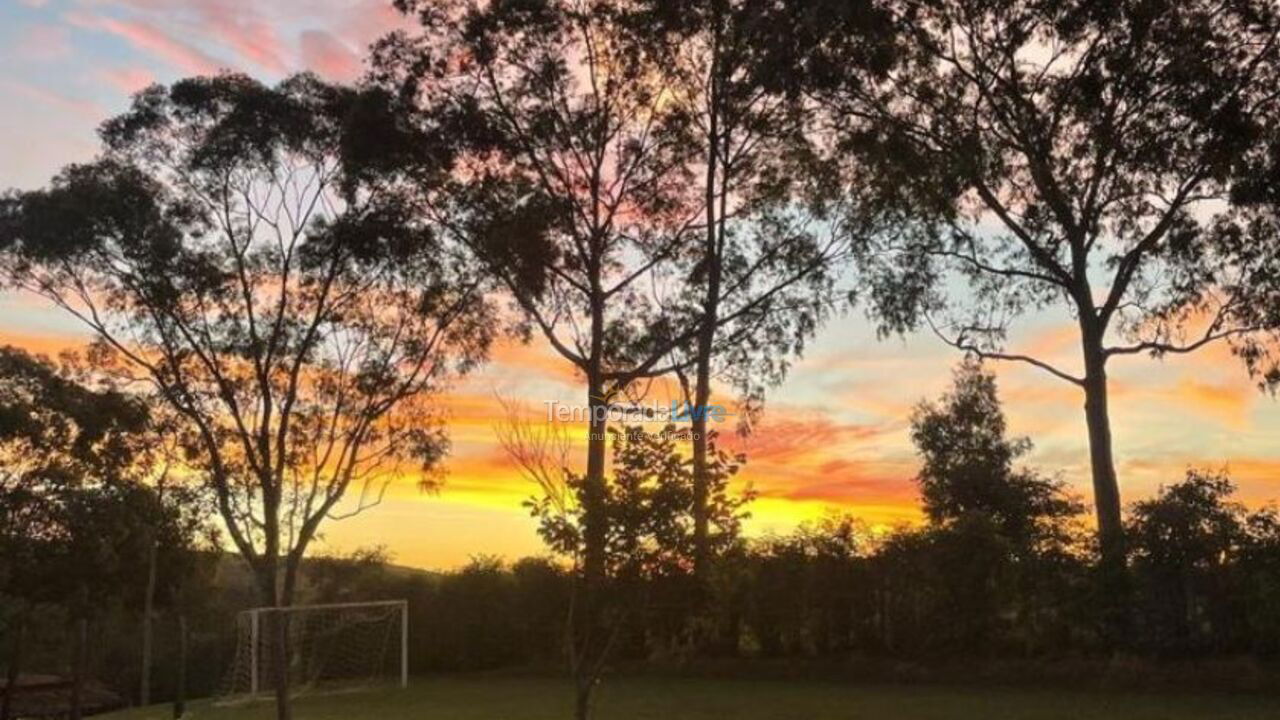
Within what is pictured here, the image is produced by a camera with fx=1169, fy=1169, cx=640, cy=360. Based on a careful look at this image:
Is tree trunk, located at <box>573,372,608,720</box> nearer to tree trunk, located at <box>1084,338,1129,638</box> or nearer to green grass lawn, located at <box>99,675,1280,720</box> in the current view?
green grass lawn, located at <box>99,675,1280,720</box>

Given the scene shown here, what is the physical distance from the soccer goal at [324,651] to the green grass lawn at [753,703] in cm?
123

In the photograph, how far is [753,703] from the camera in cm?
1630

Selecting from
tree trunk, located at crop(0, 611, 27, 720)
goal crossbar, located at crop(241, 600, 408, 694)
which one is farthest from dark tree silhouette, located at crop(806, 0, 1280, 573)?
tree trunk, located at crop(0, 611, 27, 720)

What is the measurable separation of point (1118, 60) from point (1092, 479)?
22.3 feet

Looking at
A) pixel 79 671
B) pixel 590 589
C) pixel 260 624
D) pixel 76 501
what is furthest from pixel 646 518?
pixel 79 671

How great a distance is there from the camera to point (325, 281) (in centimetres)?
2155

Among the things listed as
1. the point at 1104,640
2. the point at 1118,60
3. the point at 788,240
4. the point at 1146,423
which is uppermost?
the point at 1118,60

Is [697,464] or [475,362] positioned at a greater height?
[475,362]

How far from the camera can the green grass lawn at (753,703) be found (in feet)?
45.1

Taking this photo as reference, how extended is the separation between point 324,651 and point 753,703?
10679 mm

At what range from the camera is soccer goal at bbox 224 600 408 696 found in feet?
73.5

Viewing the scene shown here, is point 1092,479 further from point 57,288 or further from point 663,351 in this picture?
point 57,288

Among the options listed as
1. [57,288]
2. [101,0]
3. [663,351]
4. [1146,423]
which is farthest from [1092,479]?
[57,288]

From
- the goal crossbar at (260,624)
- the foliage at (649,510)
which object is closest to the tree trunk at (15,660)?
the goal crossbar at (260,624)
